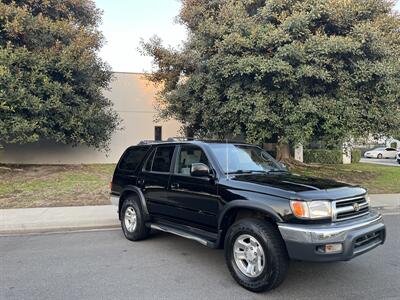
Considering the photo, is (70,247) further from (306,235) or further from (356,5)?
(356,5)

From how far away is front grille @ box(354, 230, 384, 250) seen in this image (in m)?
4.05

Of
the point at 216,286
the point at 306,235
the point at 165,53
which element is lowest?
the point at 216,286

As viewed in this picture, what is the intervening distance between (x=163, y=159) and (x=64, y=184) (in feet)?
24.9

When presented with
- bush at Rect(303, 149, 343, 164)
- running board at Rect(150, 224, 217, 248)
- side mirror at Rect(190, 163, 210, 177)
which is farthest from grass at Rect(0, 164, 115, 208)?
bush at Rect(303, 149, 343, 164)

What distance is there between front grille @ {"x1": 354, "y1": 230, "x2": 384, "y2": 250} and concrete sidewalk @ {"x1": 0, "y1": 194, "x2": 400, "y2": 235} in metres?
5.16

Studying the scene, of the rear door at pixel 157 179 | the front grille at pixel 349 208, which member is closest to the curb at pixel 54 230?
the rear door at pixel 157 179

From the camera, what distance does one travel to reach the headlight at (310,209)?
12.9 ft

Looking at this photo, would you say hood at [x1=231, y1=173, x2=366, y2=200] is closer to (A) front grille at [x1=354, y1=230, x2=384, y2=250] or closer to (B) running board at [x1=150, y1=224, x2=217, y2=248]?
(A) front grille at [x1=354, y1=230, x2=384, y2=250]

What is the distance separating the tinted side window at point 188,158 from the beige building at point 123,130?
1436cm

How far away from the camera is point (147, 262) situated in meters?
5.19

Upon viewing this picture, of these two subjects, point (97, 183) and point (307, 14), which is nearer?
point (307, 14)

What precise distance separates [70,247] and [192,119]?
8738 millimetres

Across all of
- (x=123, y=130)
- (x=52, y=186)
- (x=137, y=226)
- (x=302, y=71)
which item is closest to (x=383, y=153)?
(x=123, y=130)

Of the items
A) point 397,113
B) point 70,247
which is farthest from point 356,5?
point 70,247
